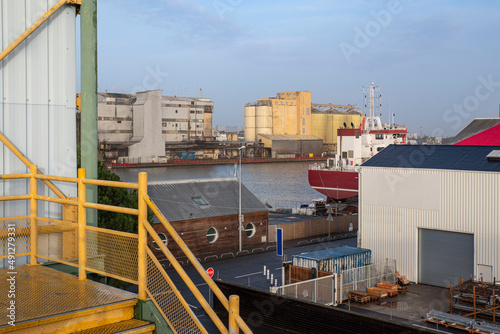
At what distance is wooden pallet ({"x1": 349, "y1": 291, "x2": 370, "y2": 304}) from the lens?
62.2 feet

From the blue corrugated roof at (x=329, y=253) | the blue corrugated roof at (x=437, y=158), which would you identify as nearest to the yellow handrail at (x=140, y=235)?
the blue corrugated roof at (x=329, y=253)

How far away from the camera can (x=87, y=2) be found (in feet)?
21.7

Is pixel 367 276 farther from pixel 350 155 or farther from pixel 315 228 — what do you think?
pixel 350 155

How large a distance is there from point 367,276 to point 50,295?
17546 millimetres

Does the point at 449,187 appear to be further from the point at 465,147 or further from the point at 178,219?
the point at 178,219

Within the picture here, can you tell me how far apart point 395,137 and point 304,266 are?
43.6 m

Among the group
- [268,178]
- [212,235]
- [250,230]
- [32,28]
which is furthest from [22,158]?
[268,178]

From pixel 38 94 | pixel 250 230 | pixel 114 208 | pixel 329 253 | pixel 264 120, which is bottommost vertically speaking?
pixel 250 230

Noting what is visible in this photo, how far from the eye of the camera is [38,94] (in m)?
7.09

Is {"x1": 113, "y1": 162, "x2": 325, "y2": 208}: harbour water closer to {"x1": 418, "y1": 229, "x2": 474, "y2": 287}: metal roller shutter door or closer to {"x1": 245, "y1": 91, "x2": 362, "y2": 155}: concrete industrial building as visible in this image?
{"x1": 245, "y1": 91, "x2": 362, "y2": 155}: concrete industrial building

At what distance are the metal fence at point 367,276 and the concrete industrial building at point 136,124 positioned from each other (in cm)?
9779

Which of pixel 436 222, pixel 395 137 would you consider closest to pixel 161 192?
pixel 436 222

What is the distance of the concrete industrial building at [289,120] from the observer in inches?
5930

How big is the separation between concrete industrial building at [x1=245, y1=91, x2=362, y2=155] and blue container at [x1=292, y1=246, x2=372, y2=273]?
122 metres
